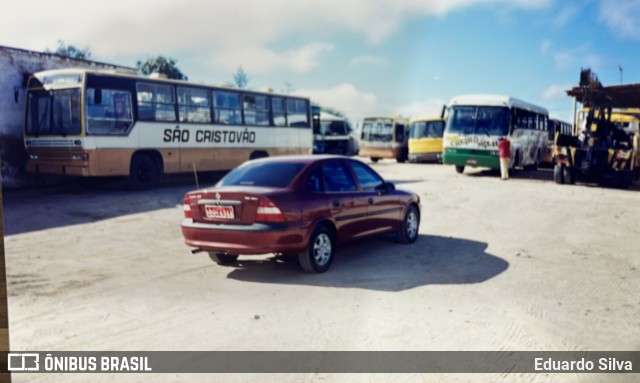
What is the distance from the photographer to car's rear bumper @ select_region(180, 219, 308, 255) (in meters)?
6.47

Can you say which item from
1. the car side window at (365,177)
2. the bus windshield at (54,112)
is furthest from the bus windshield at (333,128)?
the car side window at (365,177)

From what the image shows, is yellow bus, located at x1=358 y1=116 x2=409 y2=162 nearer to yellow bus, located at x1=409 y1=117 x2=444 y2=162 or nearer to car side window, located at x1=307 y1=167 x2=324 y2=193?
yellow bus, located at x1=409 y1=117 x2=444 y2=162

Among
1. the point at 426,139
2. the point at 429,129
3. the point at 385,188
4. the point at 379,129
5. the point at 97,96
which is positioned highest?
the point at 97,96

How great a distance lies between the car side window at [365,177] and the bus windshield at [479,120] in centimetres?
1394

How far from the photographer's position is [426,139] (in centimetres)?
3139

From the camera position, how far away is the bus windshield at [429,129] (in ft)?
102

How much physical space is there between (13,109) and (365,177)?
13.1 meters

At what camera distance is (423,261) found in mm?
7730

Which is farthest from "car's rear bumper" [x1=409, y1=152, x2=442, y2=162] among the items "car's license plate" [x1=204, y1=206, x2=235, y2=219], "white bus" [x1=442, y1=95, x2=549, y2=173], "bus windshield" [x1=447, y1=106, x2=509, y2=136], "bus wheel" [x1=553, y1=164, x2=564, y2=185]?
"car's license plate" [x1=204, y1=206, x2=235, y2=219]

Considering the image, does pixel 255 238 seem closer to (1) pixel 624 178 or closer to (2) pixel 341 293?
(2) pixel 341 293

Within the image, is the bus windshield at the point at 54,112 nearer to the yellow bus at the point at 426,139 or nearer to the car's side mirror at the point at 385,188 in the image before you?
the car's side mirror at the point at 385,188

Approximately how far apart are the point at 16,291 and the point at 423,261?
5031 millimetres

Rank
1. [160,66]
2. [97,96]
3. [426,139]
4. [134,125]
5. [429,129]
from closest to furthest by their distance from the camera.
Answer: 1. [97,96]
2. [134,125]
3. [160,66]
4. [429,129]
5. [426,139]

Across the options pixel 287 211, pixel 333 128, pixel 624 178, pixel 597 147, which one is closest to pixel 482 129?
pixel 597 147
